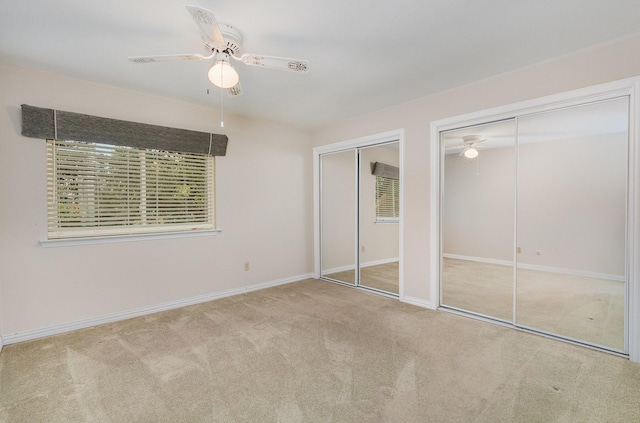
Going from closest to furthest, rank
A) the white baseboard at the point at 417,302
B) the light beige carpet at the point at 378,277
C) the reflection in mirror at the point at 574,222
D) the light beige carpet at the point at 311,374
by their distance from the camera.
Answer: the light beige carpet at the point at 311,374, the reflection in mirror at the point at 574,222, the white baseboard at the point at 417,302, the light beige carpet at the point at 378,277

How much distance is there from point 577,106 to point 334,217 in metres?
3.15

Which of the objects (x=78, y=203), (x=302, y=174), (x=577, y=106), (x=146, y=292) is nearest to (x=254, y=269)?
(x=146, y=292)

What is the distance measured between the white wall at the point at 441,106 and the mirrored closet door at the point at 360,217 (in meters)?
0.49

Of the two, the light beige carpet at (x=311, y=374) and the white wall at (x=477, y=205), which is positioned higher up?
the white wall at (x=477, y=205)

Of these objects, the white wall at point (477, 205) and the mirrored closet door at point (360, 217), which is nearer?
the white wall at point (477, 205)

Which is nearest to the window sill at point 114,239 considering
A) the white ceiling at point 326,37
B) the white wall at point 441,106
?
the white ceiling at point 326,37

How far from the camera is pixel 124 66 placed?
2572 mm

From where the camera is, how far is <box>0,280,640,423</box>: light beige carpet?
1.68 metres

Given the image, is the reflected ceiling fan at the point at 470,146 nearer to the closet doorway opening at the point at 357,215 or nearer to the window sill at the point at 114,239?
the closet doorway opening at the point at 357,215

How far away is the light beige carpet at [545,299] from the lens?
2.48 m

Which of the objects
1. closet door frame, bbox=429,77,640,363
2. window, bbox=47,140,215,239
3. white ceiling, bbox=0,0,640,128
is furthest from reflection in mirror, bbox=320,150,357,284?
closet door frame, bbox=429,77,640,363

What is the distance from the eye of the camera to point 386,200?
14.9ft

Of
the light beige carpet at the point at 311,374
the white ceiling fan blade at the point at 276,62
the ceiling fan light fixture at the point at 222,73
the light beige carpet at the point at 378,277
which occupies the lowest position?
the light beige carpet at the point at 311,374

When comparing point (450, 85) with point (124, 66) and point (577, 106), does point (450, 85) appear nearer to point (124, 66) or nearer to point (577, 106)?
point (577, 106)
